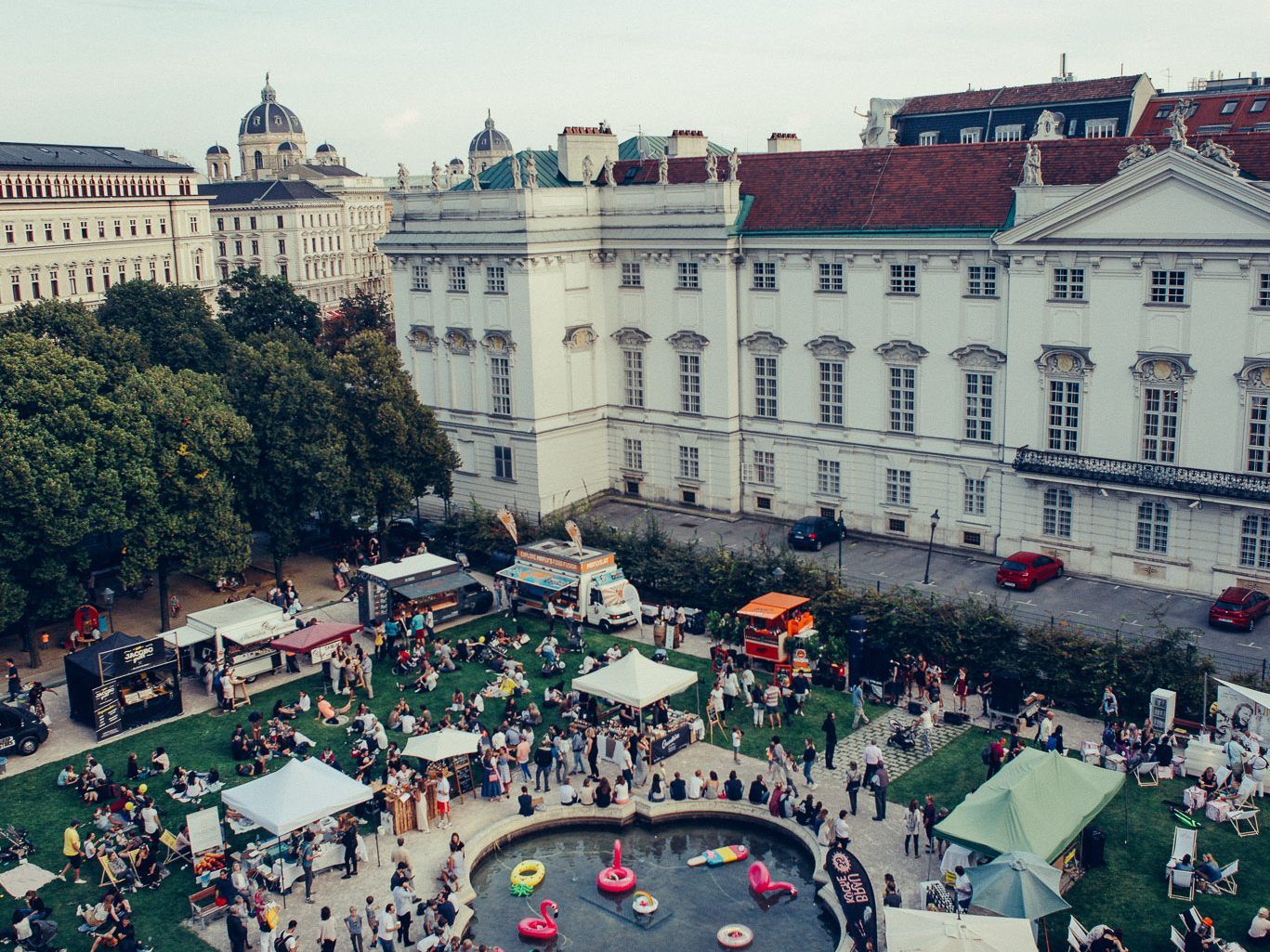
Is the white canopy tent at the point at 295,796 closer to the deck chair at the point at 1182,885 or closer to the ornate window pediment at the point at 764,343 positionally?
the deck chair at the point at 1182,885

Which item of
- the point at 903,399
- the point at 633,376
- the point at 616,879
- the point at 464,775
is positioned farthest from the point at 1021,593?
the point at 616,879

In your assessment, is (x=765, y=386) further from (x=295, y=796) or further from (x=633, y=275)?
(x=295, y=796)

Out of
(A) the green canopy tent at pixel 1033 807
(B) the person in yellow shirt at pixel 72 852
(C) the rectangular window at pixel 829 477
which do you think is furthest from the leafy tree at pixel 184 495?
(A) the green canopy tent at pixel 1033 807

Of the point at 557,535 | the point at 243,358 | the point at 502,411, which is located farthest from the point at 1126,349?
the point at 243,358

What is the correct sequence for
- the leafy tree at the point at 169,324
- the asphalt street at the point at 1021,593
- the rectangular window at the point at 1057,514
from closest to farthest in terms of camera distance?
the asphalt street at the point at 1021,593 < the rectangular window at the point at 1057,514 < the leafy tree at the point at 169,324

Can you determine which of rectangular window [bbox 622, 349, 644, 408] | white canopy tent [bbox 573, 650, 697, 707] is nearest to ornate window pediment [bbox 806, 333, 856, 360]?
rectangular window [bbox 622, 349, 644, 408]

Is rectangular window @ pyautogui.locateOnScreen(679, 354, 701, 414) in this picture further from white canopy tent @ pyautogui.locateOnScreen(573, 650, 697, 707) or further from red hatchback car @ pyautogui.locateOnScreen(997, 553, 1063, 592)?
white canopy tent @ pyautogui.locateOnScreen(573, 650, 697, 707)
